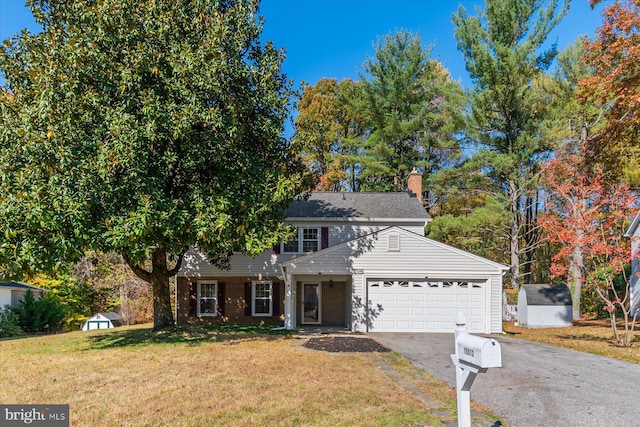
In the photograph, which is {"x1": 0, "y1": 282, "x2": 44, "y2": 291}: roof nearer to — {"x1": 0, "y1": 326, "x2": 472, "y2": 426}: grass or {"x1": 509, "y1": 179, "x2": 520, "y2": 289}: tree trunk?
{"x1": 0, "y1": 326, "x2": 472, "y2": 426}: grass

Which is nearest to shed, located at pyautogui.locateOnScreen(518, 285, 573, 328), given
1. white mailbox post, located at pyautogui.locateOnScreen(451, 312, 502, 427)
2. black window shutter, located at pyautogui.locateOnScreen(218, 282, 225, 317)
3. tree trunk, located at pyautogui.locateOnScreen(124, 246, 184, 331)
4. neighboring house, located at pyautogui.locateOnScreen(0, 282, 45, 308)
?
black window shutter, located at pyautogui.locateOnScreen(218, 282, 225, 317)

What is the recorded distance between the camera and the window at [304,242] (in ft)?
65.4

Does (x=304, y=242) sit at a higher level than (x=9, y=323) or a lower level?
higher

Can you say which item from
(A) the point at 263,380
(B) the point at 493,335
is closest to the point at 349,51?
(B) the point at 493,335

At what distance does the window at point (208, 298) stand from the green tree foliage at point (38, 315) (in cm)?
914

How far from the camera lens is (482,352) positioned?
359cm

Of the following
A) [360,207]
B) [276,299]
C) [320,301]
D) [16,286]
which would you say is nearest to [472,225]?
[360,207]

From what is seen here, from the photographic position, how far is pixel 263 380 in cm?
796

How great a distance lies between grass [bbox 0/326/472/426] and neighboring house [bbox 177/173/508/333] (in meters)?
5.67

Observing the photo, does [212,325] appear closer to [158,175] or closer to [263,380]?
[158,175]

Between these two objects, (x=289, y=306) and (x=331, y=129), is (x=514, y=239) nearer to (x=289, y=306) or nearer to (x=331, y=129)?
(x=289, y=306)

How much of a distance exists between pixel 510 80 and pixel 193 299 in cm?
2004

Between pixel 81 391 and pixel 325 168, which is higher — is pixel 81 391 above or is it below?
below

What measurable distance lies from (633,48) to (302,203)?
14.1m
